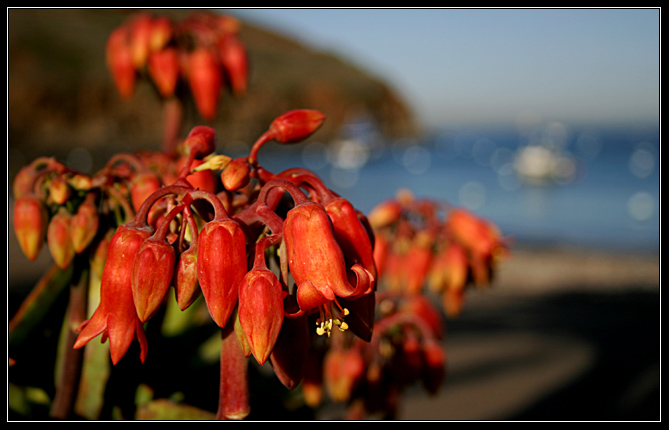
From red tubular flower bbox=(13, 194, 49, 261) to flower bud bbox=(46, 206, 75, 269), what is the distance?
0.12 feet

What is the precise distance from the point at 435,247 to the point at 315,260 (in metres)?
1.22

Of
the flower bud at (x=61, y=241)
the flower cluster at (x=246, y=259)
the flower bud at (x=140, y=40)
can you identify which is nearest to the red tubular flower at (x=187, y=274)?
the flower cluster at (x=246, y=259)

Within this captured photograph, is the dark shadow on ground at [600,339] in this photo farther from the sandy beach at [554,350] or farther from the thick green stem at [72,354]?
the thick green stem at [72,354]

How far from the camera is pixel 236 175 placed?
81cm

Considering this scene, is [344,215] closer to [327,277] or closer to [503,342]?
[327,277]

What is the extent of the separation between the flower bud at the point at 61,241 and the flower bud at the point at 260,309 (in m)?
0.46

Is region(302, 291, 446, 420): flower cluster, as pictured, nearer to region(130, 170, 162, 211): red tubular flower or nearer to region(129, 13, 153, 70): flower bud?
region(130, 170, 162, 211): red tubular flower

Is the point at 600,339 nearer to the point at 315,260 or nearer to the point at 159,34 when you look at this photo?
the point at 159,34

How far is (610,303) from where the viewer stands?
7.72 m

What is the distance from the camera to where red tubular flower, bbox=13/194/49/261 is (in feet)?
3.43

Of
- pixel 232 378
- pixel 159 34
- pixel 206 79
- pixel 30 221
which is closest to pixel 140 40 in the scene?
pixel 159 34

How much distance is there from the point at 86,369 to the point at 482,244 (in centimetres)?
115

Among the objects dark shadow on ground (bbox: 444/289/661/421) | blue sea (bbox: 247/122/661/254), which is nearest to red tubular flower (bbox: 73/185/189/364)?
dark shadow on ground (bbox: 444/289/661/421)

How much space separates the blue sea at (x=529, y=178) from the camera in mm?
20891
